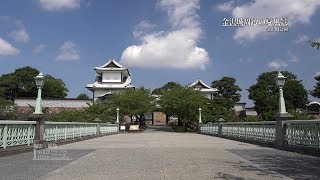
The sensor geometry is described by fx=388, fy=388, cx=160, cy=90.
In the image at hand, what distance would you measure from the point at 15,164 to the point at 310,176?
6788 millimetres

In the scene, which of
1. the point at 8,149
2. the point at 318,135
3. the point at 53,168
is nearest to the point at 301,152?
the point at 318,135

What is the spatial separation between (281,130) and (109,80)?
56.7 metres

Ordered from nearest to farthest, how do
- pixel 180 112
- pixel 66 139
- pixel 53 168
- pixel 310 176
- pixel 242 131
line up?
1. pixel 310 176
2. pixel 53 168
3. pixel 66 139
4. pixel 242 131
5. pixel 180 112

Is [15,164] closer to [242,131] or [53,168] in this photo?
[53,168]

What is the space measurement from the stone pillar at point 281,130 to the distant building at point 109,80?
175ft

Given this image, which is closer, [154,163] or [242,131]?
[154,163]

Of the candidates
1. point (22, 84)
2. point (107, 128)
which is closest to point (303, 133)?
point (107, 128)

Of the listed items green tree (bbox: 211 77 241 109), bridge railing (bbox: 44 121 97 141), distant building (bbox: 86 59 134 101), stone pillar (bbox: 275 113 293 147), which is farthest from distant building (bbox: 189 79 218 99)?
stone pillar (bbox: 275 113 293 147)

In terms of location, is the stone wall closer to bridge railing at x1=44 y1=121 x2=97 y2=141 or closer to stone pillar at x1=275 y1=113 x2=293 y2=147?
bridge railing at x1=44 y1=121 x2=97 y2=141

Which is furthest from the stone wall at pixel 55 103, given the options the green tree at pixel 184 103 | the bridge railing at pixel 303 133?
the bridge railing at pixel 303 133

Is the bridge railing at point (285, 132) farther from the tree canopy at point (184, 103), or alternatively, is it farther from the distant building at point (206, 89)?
the distant building at point (206, 89)

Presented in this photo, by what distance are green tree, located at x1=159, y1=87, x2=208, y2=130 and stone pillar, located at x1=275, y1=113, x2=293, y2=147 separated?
35.3m

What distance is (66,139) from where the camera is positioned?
1923cm

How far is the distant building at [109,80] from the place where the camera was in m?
68.4
